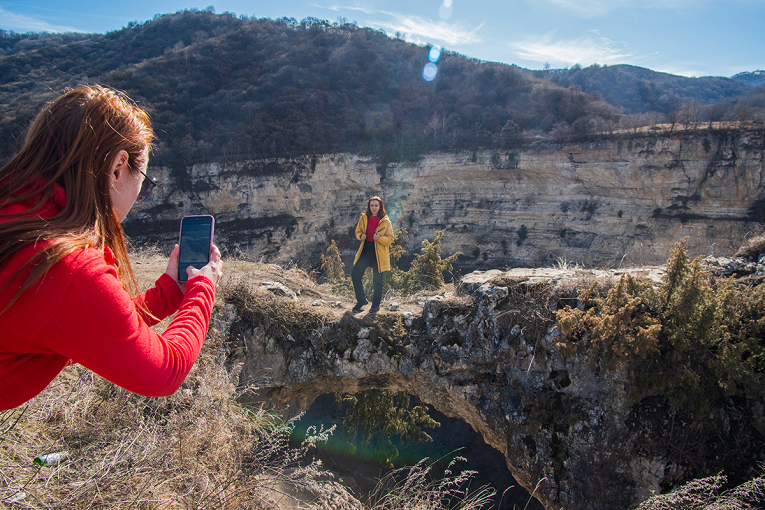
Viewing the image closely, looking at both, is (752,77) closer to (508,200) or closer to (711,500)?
(508,200)

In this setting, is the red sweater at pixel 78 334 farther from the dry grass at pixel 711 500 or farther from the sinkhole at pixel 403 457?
the sinkhole at pixel 403 457

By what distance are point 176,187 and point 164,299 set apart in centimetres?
2314

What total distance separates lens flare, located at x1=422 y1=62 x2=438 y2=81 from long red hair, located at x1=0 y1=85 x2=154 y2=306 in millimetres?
33595

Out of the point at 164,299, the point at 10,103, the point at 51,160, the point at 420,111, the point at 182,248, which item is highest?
the point at 420,111

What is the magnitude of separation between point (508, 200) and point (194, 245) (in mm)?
22883


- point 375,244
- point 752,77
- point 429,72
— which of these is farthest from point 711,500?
point 752,77

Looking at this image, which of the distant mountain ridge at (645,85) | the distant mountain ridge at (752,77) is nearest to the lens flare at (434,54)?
the distant mountain ridge at (645,85)

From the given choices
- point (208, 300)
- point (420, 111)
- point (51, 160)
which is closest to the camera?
point (51, 160)

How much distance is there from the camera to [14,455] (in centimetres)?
184

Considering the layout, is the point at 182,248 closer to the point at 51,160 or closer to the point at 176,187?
the point at 51,160

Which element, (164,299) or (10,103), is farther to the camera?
(10,103)

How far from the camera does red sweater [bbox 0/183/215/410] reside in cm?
77

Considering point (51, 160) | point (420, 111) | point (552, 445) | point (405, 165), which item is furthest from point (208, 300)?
point (420, 111)

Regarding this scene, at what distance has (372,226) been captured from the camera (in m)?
4.82
